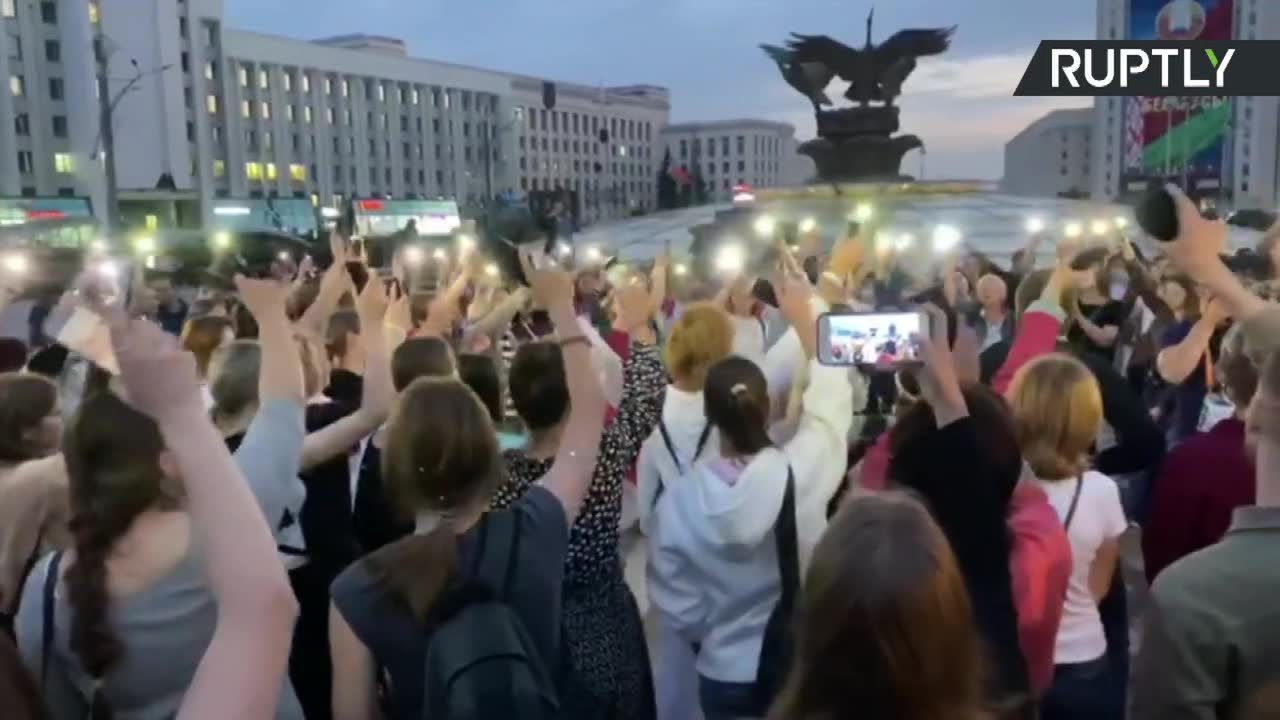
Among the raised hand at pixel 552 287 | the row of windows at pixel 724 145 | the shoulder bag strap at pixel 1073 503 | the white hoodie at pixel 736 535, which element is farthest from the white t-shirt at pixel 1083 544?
the row of windows at pixel 724 145

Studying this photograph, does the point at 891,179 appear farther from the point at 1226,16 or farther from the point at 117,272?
the point at 1226,16

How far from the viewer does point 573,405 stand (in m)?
2.82

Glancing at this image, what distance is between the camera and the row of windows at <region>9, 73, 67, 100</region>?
214 feet

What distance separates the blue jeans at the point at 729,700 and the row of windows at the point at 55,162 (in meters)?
71.1

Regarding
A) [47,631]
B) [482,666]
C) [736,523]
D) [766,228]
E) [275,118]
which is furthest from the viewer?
[275,118]

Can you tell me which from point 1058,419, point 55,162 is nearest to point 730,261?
point 1058,419

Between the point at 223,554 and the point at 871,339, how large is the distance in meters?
2.22

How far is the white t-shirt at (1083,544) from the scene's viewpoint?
3.20 meters

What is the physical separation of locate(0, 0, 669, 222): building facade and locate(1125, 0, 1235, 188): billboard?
43705 mm

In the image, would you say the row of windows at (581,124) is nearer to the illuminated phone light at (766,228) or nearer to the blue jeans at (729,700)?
the illuminated phone light at (766,228)

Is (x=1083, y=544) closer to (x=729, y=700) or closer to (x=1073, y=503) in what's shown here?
(x=1073, y=503)

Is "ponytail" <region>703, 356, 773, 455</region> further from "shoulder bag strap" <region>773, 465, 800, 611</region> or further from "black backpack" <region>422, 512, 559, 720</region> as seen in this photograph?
"black backpack" <region>422, 512, 559, 720</region>

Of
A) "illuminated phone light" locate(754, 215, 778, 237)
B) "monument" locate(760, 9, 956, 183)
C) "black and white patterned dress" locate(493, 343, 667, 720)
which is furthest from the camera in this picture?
"monument" locate(760, 9, 956, 183)

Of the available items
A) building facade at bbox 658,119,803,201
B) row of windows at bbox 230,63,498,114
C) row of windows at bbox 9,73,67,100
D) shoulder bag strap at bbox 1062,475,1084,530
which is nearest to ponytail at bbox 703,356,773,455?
shoulder bag strap at bbox 1062,475,1084,530
